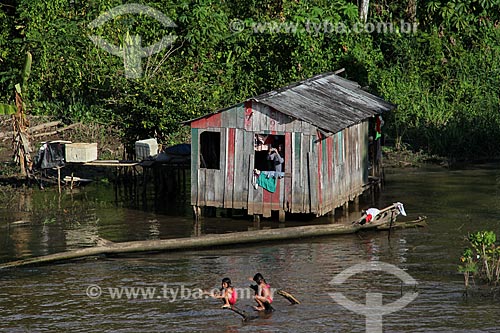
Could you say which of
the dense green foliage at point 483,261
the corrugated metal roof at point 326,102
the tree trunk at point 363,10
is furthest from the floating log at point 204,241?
the tree trunk at point 363,10

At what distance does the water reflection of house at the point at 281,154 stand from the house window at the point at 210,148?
0.63 m

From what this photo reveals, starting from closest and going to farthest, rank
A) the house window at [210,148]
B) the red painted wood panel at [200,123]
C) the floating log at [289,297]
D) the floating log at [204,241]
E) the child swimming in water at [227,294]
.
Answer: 1. the child swimming in water at [227,294]
2. the floating log at [289,297]
3. the floating log at [204,241]
4. the red painted wood panel at [200,123]
5. the house window at [210,148]

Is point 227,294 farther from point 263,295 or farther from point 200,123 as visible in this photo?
point 200,123

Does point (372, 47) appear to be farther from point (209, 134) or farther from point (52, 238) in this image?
point (52, 238)

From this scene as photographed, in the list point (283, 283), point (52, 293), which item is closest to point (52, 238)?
point (52, 293)

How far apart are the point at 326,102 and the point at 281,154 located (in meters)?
2.19

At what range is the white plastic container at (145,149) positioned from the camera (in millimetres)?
27703

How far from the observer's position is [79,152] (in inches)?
1082

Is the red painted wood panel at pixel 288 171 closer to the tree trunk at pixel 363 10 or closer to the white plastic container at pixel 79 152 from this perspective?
the white plastic container at pixel 79 152

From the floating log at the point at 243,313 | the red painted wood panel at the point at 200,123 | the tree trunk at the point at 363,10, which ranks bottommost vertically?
the floating log at the point at 243,313

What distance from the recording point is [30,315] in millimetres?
17078

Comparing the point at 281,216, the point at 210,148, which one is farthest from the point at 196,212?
the point at 281,216

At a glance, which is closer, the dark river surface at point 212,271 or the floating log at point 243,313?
the floating log at point 243,313

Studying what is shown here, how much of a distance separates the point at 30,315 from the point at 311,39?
66.2ft
